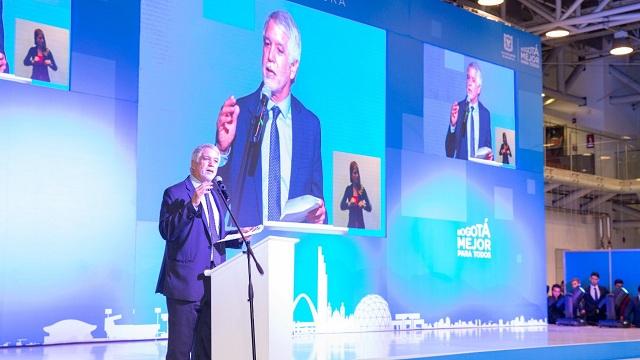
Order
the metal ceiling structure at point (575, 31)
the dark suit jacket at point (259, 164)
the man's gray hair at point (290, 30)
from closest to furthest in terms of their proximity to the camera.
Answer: the dark suit jacket at point (259, 164) < the man's gray hair at point (290, 30) < the metal ceiling structure at point (575, 31)

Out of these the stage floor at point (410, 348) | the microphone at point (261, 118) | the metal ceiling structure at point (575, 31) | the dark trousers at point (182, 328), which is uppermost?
the metal ceiling structure at point (575, 31)

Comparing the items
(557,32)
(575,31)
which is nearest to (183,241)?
(557,32)

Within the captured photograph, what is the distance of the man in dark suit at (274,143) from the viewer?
8.28 meters

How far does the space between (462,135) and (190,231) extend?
527cm

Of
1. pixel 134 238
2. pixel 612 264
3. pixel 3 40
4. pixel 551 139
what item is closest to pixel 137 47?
pixel 3 40

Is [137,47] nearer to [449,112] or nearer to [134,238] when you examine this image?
[134,238]

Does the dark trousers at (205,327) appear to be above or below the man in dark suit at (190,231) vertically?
below

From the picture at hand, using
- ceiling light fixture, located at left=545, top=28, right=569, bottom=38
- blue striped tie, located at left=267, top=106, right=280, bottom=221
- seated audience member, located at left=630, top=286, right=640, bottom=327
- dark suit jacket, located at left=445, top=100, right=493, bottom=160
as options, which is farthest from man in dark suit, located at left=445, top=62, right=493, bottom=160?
ceiling light fixture, located at left=545, top=28, right=569, bottom=38

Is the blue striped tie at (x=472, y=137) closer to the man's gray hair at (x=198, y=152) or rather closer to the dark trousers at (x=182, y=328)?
the man's gray hair at (x=198, y=152)

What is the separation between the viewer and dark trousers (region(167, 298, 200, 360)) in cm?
534

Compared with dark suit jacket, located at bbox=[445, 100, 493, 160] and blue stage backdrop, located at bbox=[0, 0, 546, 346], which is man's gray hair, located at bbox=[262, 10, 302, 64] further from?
dark suit jacket, located at bbox=[445, 100, 493, 160]

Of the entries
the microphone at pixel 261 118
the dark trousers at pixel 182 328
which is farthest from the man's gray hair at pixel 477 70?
the dark trousers at pixel 182 328

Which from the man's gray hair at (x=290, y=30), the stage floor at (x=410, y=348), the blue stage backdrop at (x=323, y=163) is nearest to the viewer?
the stage floor at (x=410, y=348)

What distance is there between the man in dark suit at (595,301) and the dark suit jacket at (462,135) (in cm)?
411
